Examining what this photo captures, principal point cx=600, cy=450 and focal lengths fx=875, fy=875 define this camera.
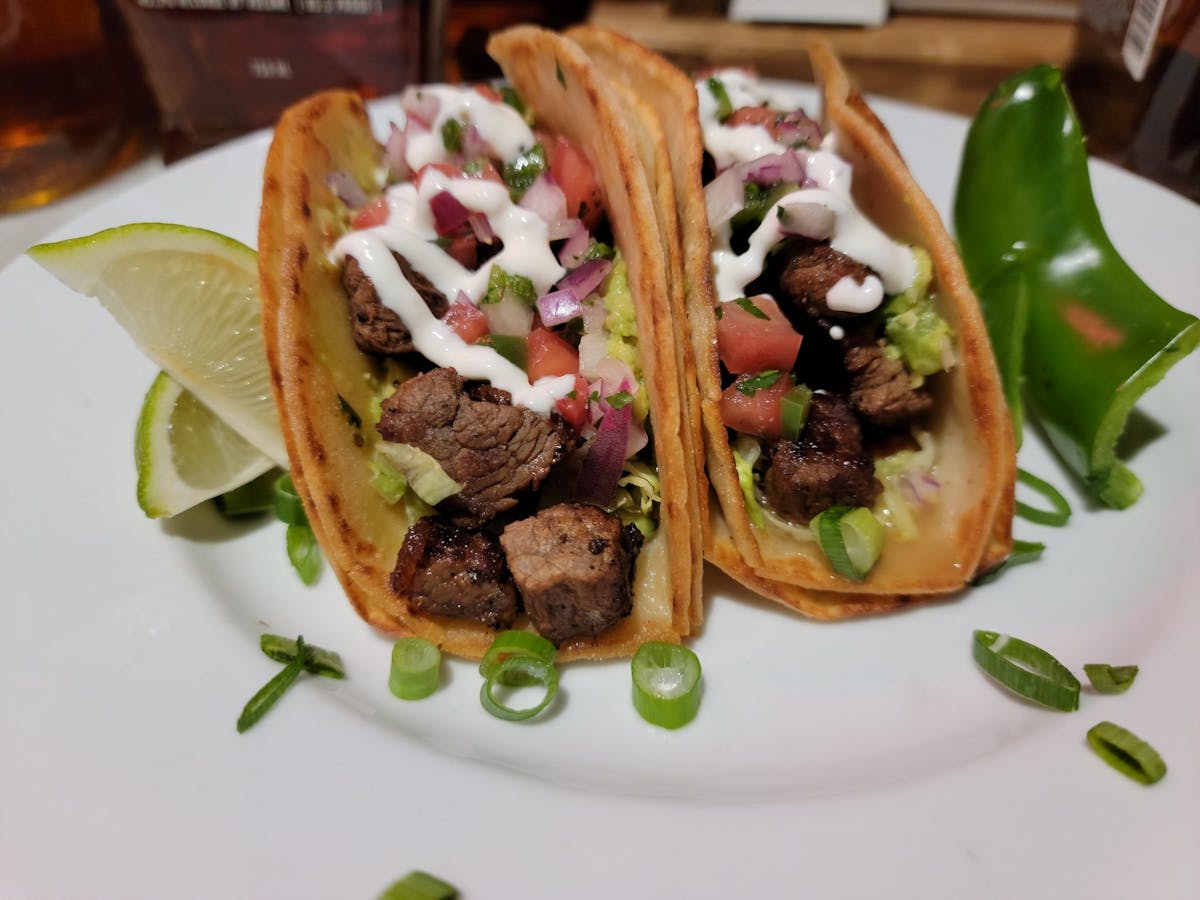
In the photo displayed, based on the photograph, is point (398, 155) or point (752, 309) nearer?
point (752, 309)

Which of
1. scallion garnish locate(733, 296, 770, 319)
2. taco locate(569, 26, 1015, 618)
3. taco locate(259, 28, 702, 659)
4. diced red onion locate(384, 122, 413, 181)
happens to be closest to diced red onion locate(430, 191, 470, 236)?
taco locate(259, 28, 702, 659)

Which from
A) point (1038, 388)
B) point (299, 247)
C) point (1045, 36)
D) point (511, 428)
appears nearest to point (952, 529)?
point (1038, 388)

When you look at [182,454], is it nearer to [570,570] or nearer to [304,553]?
[304,553]

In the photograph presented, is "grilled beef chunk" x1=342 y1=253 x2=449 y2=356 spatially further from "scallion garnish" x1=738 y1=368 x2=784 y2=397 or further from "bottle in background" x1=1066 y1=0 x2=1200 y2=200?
"bottle in background" x1=1066 y1=0 x2=1200 y2=200

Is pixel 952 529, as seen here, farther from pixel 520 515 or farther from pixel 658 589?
pixel 520 515

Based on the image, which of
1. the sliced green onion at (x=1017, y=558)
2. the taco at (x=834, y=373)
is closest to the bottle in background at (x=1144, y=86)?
the taco at (x=834, y=373)

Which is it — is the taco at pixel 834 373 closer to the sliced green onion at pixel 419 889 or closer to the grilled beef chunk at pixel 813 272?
the grilled beef chunk at pixel 813 272

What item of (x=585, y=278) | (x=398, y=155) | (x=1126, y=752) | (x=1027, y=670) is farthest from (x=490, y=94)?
(x=1126, y=752)
